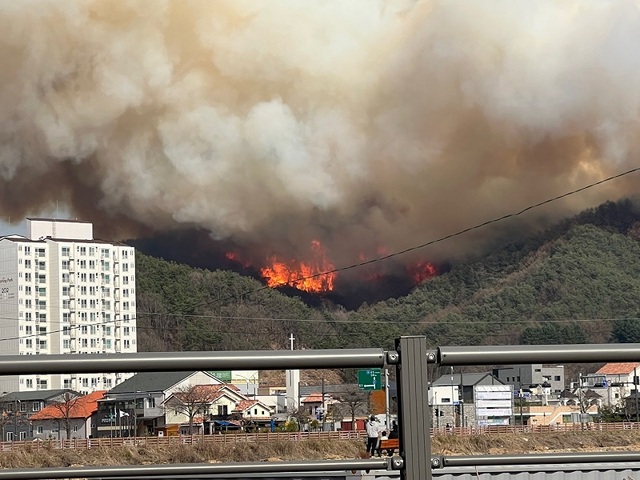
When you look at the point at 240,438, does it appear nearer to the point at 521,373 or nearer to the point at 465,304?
the point at 521,373

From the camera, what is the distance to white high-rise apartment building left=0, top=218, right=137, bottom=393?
81938 mm

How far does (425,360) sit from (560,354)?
363 millimetres

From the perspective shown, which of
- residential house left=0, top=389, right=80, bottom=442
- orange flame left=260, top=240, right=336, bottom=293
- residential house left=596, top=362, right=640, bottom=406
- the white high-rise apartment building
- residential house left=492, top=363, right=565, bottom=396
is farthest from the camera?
orange flame left=260, top=240, right=336, bottom=293

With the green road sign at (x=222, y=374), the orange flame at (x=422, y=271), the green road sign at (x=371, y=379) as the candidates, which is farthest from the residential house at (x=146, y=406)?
the orange flame at (x=422, y=271)

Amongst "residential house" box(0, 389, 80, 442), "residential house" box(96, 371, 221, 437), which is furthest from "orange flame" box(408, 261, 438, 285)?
"residential house" box(0, 389, 80, 442)

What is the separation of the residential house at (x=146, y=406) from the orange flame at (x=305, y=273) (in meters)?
94.0

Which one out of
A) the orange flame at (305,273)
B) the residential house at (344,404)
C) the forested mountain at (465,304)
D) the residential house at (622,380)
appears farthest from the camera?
the orange flame at (305,273)

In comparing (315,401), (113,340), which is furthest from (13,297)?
(315,401)

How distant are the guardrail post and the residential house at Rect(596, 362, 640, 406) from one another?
492mm

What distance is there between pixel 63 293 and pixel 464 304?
35.0m

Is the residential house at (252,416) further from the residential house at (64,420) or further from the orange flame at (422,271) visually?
the orange flame at (422,271)

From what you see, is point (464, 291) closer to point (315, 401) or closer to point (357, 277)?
point (357, 277)

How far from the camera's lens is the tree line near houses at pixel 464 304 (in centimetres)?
8981

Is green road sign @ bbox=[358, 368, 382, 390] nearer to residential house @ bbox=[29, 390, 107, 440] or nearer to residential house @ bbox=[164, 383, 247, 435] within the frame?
residential house @ bbox=[164, 383, 247, 435]
